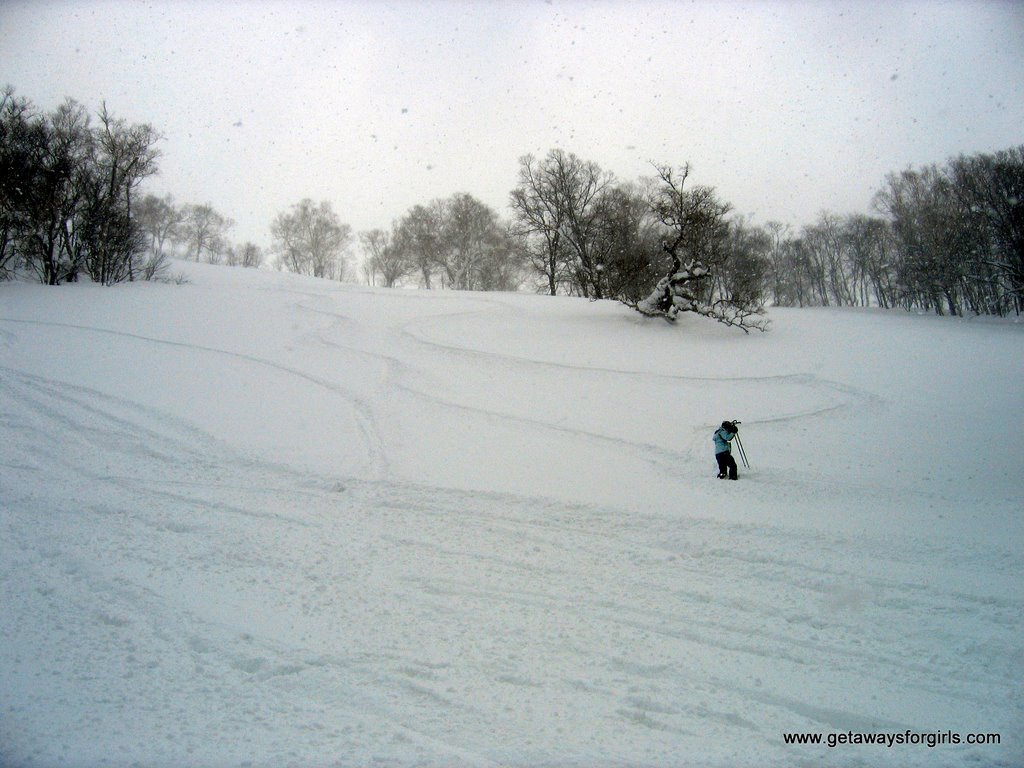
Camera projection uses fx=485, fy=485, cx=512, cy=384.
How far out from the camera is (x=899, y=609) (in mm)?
5223

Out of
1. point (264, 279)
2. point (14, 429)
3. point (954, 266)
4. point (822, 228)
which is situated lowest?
point (14, 429)

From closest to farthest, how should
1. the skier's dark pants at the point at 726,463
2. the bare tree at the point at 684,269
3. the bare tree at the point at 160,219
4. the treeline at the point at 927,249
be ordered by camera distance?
the skier's dark pants at the point at 726,463
the bare tree at the point at 684,269
the treeline at the point at 927,249
the bare tree at the point at 160,219

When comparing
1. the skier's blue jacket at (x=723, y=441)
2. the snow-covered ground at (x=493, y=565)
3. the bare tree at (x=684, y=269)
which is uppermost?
the bare tree at (x=684, y=269)

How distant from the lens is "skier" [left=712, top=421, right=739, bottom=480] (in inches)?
366

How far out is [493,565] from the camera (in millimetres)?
6090

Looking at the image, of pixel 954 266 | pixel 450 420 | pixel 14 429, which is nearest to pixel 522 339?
pixel 450 420

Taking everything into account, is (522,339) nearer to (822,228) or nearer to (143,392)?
(143,392)

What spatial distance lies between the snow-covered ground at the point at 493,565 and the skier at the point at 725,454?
299mm

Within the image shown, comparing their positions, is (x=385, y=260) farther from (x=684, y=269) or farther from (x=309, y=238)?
(x=684, y=269)

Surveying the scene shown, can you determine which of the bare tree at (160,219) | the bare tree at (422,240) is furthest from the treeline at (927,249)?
the bare tree at (160,219)

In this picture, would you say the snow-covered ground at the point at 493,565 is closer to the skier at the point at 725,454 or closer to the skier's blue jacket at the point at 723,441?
the skier at the point at 725,454

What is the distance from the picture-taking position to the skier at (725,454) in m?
9.30

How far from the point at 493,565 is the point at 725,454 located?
5.47m

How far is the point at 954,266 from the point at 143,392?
49.0 metres
